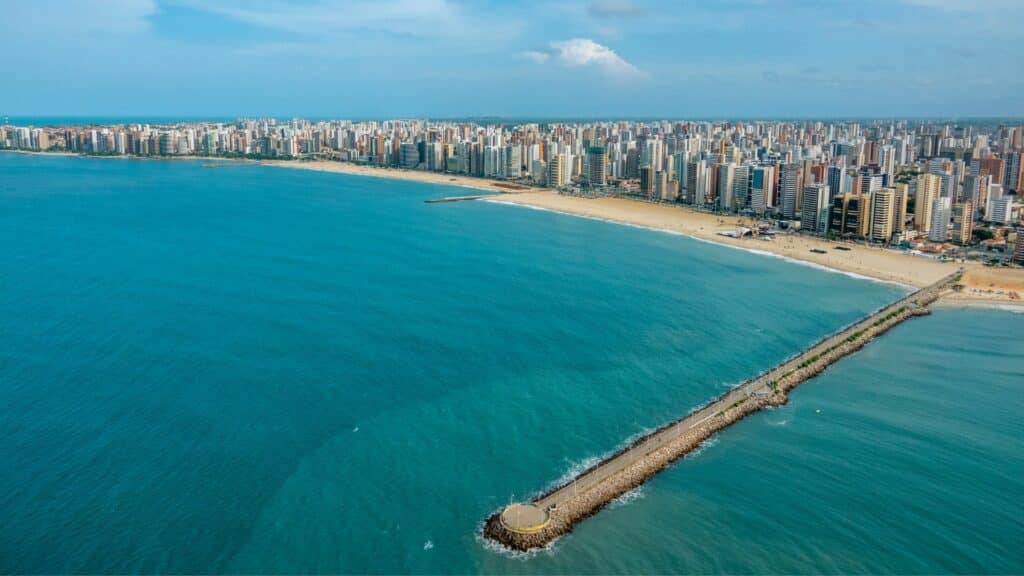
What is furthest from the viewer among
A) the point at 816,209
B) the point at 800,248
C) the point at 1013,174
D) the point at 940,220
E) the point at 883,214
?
the point at 1013,174

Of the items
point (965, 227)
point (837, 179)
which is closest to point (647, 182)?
point (837, 179)

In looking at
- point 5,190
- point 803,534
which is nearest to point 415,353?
point 803,534

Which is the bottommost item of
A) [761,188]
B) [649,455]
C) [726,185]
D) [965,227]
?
[649,455]

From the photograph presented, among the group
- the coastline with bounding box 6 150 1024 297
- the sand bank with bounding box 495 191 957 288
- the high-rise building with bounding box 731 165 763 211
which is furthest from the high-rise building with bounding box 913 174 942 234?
the high-rise building with bounding box 731 165 763 211

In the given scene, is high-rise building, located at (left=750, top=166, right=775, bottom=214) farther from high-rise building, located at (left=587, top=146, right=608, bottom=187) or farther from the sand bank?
high-rise building, located at (left=587, top=146, right=608, bottom=187)

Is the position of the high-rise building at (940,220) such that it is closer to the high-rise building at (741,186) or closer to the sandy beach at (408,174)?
the high-rise building at (741,186)

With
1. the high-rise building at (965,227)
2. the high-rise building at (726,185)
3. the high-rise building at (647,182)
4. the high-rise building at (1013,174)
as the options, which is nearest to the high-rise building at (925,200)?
the high-rise building at (965,227)

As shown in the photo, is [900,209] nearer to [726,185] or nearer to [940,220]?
[940,220]
